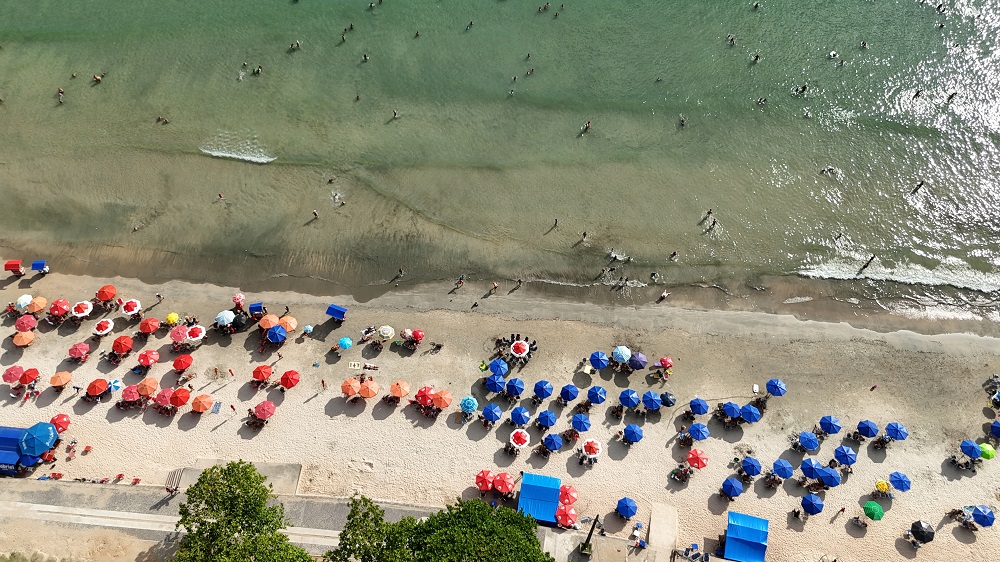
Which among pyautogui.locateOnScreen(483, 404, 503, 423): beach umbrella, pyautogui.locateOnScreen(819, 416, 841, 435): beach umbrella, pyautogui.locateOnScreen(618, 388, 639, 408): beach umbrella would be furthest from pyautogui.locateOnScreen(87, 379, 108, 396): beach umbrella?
pyautogui.locateOnScreen(819, 416, 841, 435): beach umbrella

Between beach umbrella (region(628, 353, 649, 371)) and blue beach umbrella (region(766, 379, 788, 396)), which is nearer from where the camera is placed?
blue beach umbrella (region(766, 379, 788, 396))

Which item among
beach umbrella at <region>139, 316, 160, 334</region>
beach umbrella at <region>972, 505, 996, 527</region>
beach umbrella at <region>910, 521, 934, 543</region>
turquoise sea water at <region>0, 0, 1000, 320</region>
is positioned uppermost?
turquoise sea water at <region>0, 0, 1000, 320</region>

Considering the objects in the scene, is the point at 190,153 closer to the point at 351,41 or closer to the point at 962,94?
the point at 351,41

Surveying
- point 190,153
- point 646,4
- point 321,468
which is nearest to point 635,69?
point 646,4

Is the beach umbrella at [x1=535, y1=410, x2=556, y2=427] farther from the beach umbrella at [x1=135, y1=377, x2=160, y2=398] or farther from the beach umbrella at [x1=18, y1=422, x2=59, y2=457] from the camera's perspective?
the beach umbrella at [x1=18, y1=422, x2=59, y2=457]

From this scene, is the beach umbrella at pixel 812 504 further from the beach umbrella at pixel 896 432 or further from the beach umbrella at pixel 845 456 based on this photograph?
the beach umbrella at pixel 896 432

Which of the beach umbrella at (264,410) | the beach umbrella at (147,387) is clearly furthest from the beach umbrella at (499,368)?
the beach umbrella at (147,387)
